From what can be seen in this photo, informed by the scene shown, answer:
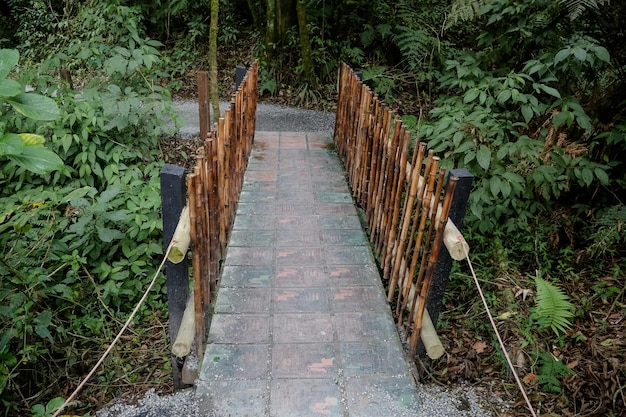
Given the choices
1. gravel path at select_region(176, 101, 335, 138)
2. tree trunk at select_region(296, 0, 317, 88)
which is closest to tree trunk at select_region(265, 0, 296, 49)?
tree trunk at select_region(296, 0, 317, 88)

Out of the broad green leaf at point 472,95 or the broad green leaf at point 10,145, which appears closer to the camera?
the broad green leaf at point 10,145

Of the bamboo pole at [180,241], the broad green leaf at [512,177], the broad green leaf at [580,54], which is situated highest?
the broad green leaf at [580,54]

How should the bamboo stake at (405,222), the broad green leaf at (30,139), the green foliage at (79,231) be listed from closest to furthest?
the broad green leaf at (30,139), the bamboo stake at (405,222), the green foliage at (79,231)

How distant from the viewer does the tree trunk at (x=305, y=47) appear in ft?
26.3

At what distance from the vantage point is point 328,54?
9594 millimetres

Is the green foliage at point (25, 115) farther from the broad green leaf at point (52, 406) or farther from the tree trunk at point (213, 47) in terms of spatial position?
the tree trunk at point (213, 47)

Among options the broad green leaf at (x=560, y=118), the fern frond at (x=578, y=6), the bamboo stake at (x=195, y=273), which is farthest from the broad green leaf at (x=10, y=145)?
the fern frond at (x=578, y=6)

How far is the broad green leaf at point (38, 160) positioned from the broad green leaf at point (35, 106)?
0.12m

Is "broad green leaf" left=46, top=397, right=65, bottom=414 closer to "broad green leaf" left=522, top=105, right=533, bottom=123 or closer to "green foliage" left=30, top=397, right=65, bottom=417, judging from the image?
"green foliage" left=30, top=397, right=65, bottom=417

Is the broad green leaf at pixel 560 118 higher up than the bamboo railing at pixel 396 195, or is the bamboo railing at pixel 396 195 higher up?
the broad green leaf at pixel 560 118

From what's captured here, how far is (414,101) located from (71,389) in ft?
23.5

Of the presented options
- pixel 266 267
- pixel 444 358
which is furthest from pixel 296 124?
pixel 444 358

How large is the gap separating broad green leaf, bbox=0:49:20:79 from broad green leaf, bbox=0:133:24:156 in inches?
7.5

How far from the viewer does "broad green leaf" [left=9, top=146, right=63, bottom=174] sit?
1.61 meters
